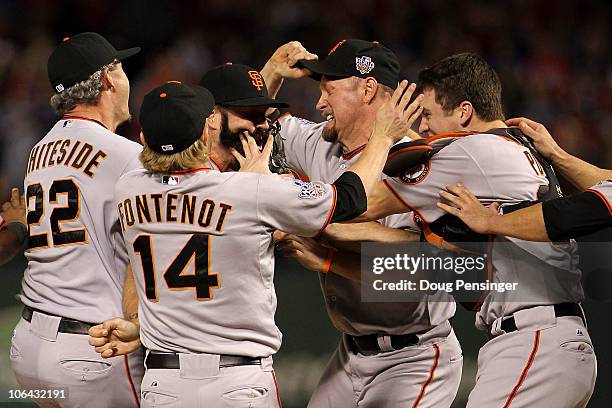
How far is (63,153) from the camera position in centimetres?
416

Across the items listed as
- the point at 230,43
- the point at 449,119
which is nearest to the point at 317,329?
the point at 449,119

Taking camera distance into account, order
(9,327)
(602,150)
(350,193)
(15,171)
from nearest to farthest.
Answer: (350,193)
(9,327)
(15,171)
(602,150)

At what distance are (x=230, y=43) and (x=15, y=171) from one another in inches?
116

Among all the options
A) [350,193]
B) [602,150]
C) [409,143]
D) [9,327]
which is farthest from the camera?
[602,150]

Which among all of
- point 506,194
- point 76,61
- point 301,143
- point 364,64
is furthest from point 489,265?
point 76,61

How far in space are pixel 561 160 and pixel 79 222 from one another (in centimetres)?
231

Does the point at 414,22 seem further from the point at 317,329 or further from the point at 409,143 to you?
the point at 409,143

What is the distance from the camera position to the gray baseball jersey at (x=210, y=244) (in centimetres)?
358

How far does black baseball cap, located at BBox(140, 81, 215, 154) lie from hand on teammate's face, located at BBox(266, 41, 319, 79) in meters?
1.44

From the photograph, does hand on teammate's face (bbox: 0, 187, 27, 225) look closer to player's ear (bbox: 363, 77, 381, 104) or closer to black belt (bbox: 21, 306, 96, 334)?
black belt (bbox: 21, 306, 96, 334)

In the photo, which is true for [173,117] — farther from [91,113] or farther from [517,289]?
[517,289]

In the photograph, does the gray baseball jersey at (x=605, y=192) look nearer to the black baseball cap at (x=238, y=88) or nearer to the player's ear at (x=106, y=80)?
the black baseball cap at (x=238, y=88)

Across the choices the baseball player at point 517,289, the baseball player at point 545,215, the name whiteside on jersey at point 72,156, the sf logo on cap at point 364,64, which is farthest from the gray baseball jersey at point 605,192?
the name whiteside on jersey at point 72,156

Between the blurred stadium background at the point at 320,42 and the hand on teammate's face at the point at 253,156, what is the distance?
460 centimetres
